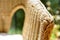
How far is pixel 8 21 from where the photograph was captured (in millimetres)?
1800

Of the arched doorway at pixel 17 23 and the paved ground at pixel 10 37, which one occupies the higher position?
the arched doorway at pixel 17 23

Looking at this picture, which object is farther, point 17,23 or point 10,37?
point 17,23

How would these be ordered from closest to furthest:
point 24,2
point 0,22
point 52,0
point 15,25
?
1. point 24,2
2. point 0,22
3. point 52,0
4. point 15,25

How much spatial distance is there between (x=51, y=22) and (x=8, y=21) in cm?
91

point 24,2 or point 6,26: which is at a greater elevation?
point 24,2

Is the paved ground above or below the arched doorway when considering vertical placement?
below

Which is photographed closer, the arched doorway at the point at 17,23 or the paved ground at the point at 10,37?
the paved ground at the point at 10,37

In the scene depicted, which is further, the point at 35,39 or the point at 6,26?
the point at 6,26

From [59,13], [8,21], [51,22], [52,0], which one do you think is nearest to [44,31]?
[51,22]

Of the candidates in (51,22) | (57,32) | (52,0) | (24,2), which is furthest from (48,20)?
(57,32)

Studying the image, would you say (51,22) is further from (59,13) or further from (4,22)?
(59,13)

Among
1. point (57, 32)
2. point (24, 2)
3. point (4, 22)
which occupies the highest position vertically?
point (24, 2)

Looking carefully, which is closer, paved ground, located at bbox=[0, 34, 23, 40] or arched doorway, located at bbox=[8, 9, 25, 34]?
paved ground, located at bbox=[0, 34, 23, 40]

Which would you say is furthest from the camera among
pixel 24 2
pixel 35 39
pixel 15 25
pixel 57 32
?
pixel 57 32
